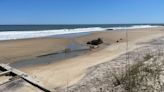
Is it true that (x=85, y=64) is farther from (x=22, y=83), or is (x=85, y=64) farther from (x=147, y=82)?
(x=147, y=82)

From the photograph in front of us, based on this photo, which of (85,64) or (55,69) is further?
(85,64)

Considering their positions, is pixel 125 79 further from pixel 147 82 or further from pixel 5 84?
pixel 5 84

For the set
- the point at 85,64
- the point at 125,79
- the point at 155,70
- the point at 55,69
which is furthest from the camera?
the point at 85,64

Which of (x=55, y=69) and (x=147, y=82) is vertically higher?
(x=147, y=82)

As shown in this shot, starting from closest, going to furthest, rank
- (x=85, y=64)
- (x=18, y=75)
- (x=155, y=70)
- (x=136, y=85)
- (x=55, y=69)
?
(x=136, y=85) → (x=155, y=70) → (x=18, y=75) → (x=55, y=69) → (x=85, y=64)

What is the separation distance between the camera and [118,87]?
6.20m

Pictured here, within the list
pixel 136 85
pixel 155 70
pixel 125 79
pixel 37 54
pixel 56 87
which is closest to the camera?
pixel 136 85

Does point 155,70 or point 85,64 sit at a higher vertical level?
point 155,70

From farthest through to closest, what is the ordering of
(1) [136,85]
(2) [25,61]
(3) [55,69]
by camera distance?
1. (2) [25,61]
2. (3) [55,69]
3. (1) [136,85]

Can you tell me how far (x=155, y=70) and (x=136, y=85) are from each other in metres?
1.35

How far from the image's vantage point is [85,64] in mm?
11469

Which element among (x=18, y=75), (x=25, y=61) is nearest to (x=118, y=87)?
(x=18, y=75)

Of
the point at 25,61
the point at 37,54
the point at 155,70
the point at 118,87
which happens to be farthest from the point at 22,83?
the point at 37,54

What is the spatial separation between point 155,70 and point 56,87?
9.43 ft
